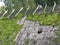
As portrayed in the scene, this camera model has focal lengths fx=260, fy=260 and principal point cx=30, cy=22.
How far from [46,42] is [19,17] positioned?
269 inches

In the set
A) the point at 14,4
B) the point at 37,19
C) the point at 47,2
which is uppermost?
the point at 37,19

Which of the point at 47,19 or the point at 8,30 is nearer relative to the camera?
the point at 47,19

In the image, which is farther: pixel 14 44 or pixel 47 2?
pixel 47 2

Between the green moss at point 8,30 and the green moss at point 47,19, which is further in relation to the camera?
the green moss at point 47,19

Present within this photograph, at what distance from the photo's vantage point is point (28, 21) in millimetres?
21016

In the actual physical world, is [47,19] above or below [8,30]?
above

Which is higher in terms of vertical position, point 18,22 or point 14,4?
point 18,22

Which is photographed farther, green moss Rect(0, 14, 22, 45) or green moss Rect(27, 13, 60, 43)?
green moss Rect(27, 13, 60, 43)

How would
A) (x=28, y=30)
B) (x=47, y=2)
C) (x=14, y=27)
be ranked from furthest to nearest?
(x=47, y=2)
(x=14, y=27)
(x=28, y=30)

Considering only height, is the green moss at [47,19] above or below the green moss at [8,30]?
above

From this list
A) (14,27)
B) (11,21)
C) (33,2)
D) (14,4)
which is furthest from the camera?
(14,4)

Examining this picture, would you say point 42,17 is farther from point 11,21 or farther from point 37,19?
point 11,21

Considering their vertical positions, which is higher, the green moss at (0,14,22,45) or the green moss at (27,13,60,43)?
the green moss at (27,13,60,43)

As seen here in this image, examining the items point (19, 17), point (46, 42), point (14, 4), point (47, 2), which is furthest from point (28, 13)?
point (14, 4)
